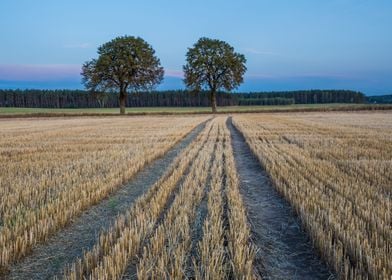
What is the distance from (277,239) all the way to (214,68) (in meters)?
57.8

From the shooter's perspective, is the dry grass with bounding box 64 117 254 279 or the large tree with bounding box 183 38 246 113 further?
the large tree with bounding box 183 38 246 113

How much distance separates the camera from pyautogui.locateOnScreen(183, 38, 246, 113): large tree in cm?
6038

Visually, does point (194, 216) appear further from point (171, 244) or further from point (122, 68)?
point (122, 68)

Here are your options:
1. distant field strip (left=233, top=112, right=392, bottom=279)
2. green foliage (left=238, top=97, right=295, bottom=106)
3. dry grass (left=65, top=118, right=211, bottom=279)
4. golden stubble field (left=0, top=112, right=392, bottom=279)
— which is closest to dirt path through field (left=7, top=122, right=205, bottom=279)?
golden stubble field (left=0, top=112, right=392, bottom=279)

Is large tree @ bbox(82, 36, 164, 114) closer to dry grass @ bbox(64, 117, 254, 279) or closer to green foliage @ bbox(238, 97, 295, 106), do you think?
dry grass @ bbox(64, 117, 254, 279)

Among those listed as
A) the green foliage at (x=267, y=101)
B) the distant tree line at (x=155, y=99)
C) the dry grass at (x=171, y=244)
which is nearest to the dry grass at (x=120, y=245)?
the dry grass at (x=171, y=244)

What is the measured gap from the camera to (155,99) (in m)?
154

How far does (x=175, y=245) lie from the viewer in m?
3.95

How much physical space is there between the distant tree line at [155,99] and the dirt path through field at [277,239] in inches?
5235

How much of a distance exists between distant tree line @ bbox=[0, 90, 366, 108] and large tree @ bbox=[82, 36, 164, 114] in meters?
81.8

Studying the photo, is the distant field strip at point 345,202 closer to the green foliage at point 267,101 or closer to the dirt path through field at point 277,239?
the dirt path through field at point 277,239

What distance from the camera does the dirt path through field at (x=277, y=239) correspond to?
359 cm

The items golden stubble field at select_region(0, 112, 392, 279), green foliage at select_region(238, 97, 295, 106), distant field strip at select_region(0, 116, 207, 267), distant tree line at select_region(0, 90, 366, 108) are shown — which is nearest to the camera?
golden stubble field at select_region(0, 112, 392, 279)

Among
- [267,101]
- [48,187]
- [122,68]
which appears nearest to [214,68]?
[122,68]
